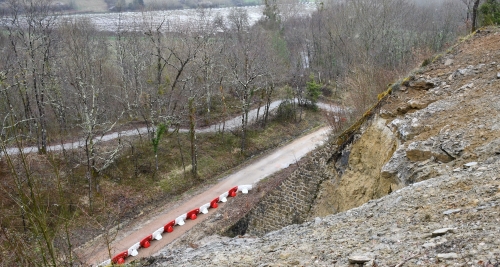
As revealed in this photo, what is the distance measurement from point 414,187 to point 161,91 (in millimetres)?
22595

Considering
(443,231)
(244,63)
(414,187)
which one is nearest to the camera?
(443,231)

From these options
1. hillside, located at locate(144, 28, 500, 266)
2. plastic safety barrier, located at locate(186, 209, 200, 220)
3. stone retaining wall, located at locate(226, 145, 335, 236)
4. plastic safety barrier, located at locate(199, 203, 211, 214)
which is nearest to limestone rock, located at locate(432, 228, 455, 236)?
hillside, located at locate(144, 28, 500, 266)

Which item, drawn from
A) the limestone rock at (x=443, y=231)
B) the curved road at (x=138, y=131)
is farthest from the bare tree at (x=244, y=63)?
the limestone rock at (x=443, y=231)

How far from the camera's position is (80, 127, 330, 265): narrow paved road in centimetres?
1747

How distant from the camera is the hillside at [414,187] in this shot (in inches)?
233

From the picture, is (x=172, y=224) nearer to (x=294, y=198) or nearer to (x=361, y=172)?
(x=294, y=198)

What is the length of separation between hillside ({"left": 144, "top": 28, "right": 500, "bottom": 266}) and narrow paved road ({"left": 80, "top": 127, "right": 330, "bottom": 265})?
703cm

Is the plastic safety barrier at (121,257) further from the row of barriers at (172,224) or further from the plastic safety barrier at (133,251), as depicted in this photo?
the plastic safety barrier at (133,251)

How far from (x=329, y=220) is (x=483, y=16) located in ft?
58.0

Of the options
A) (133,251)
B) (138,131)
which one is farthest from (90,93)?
(133,251)

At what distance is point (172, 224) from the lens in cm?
1919

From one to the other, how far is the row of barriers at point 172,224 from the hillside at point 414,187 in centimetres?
688

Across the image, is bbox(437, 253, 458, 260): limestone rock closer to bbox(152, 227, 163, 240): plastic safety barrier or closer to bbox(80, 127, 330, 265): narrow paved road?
bbox(80, 127, 330, 265): narrow paved road

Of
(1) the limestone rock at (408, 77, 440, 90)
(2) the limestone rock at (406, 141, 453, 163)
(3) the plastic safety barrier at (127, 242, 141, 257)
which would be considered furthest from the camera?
(3) the plastic safety barrier at (127, 242, 141, 257)
